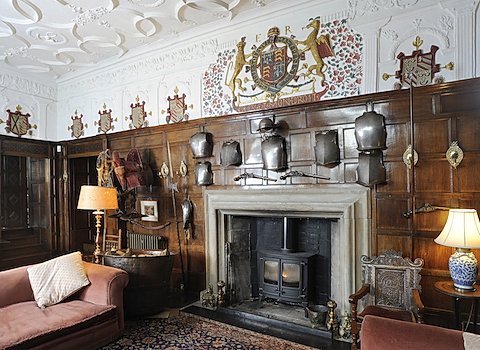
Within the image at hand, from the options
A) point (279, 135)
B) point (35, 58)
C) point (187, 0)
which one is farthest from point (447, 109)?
point (35, 58)

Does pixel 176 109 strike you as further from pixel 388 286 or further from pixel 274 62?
pixel 388 286

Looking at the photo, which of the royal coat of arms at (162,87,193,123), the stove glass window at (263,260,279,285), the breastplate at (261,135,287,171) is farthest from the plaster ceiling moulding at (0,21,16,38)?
the stove glass window at (263,260,279,285)

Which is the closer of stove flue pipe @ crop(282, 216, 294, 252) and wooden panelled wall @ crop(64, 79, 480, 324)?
wooden panelled wall @ crop(64, 79, 480, 324)

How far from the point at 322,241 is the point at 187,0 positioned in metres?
3.10

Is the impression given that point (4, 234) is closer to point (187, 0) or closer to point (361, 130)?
point (187, 0)

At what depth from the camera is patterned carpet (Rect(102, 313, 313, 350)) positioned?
319 centimetres

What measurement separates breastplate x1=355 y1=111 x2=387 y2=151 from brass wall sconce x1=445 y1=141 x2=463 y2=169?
535 millimetres

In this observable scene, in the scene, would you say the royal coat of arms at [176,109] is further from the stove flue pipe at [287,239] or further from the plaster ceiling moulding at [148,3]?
the stove flue pipe at [287,239]

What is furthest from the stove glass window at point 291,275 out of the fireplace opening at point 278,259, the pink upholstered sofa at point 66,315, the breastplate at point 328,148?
the pink upholstered sofa at point 66,315

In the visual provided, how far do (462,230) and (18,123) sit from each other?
6.57 m

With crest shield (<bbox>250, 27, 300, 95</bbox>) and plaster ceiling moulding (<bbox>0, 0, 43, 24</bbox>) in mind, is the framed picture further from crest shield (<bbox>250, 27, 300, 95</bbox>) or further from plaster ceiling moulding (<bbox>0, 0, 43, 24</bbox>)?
plaster ceiling moulding (<bbox>0, 0, 43, 24</bbox>)

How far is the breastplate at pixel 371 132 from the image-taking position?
3.19 meters

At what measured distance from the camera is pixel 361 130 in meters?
3.24

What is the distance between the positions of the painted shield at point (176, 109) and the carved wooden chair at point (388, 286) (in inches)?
118
